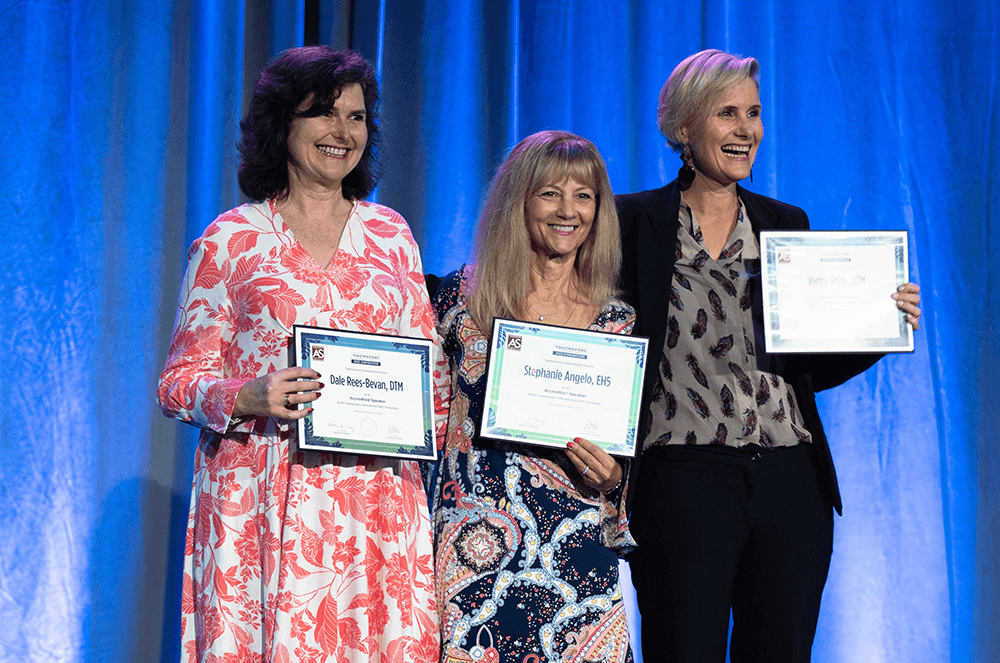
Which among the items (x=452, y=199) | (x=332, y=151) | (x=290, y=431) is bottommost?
(x=290, y=431)

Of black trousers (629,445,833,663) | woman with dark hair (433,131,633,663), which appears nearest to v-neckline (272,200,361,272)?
Result: woman with dark hair (433,131,633,663)

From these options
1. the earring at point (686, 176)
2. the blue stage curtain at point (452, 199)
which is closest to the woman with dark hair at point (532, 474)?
the earring at point (686, 176)

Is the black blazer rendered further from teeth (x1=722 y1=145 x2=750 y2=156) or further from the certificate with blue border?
the certificate with blue border

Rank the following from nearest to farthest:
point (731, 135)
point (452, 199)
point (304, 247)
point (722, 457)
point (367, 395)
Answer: point (367, 395) < point (304, 247) < point (722, 457) < point (731, 135) < point (452, 199)

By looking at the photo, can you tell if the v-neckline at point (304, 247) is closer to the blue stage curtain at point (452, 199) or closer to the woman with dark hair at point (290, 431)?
the woman with dark hair at point (290, 431)

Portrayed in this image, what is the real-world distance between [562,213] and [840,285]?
588 mm

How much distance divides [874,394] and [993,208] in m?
0.70

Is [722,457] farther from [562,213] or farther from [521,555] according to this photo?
[562,213]

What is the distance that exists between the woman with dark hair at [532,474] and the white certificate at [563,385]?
0.12 feet

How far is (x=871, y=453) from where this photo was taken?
288 centimetres

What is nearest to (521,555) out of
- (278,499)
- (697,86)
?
(278,499)

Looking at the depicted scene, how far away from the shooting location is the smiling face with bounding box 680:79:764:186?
2.04 metres

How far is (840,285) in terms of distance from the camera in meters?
1.87

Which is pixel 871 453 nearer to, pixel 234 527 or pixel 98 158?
pixel 234 527
